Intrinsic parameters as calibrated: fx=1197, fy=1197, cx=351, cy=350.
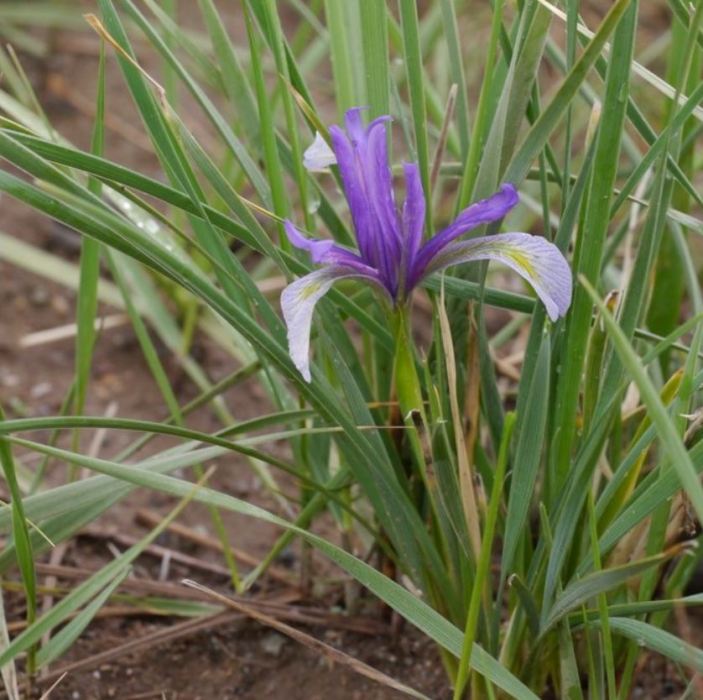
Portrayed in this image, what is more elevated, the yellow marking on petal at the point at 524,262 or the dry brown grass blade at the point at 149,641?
the yellow marking on petal at the point at 524,262

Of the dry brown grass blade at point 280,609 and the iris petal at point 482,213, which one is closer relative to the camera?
the iris petal at point 482,213

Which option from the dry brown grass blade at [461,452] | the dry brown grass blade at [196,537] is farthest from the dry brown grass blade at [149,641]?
the dry brown grass blade at [461,452]

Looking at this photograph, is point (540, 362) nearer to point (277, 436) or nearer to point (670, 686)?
point (277, 436)

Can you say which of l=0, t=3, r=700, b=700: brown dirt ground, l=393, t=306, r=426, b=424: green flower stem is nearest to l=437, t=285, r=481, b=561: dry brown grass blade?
l=393, t=306, r=426, b=424: green flower stem

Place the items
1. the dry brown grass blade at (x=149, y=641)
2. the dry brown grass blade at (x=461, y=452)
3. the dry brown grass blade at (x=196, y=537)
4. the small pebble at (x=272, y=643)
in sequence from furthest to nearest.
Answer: the dry brown grass blade at (x=196, y=537) → the small pebble at (x=272, y=643) → the dry brown grass blade at (x=149, y=641) → the dry brown grass blade at (x=461, y=452)

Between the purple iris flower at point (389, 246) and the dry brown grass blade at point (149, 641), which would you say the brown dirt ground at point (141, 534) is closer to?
the dry brown grass blade at point (149, 641)

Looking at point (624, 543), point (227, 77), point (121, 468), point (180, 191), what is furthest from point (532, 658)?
point (227, 77)

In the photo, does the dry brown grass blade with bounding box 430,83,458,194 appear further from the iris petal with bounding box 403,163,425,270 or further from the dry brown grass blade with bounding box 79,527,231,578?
the dry brown grass blade with bounding box 79,527,231,578

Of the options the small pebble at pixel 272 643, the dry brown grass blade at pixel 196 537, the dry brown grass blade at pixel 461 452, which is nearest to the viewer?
the dry brown grass blade at pixel 461 452
